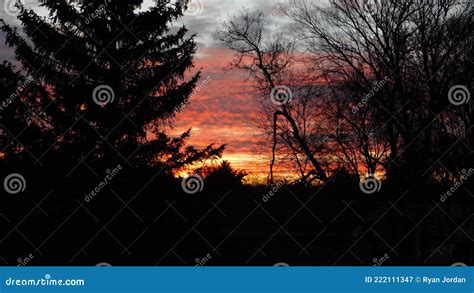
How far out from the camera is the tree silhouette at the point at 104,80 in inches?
883

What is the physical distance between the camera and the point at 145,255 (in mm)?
12250

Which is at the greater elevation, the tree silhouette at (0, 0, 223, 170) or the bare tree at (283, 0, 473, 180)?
the bare tree at (283, 0, 473, 180)

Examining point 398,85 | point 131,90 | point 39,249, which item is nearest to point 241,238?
point 39,249

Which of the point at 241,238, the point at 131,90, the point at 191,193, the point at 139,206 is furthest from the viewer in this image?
the point at 131,90

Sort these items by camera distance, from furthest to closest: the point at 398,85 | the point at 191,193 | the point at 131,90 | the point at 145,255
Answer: the point at 131,90 → the point at 398,85 → the point at 191,193 → the point at 145,255

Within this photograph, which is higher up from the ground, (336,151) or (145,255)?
(336,151)

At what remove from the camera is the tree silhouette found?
2244cm

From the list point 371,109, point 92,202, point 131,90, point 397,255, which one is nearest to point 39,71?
point 131,90

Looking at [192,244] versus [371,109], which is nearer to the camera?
[192,244]

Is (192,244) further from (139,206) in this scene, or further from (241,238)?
(241,238)

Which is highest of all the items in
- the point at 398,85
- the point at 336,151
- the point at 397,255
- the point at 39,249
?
the point at 398,85

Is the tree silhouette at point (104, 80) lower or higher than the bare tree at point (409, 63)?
lower

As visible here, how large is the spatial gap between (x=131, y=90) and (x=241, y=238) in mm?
9396

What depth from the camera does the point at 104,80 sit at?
23.0 metres
